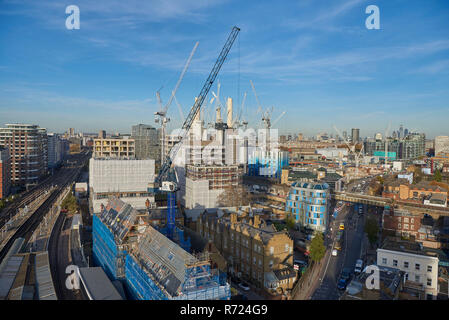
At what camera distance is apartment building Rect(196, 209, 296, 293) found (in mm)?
14341

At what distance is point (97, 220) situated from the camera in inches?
719

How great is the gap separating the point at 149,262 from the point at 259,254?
5336 millimetres

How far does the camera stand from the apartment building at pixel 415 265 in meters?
13.1

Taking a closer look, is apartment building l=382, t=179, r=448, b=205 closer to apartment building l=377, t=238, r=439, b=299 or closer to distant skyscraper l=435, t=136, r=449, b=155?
apartment building l=377, t=238, r=439, b=299

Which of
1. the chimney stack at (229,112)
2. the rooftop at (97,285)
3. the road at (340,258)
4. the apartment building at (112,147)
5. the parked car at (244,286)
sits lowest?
the parked car at (244,286)

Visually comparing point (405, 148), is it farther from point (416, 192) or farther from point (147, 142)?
point (147, 142)

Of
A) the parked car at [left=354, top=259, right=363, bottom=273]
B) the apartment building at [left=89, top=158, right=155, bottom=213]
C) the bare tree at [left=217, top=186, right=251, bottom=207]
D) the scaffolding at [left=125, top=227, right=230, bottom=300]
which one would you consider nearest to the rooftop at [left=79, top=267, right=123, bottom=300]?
the scaffolding at [left=125, top=227, right=230, bottom=300]

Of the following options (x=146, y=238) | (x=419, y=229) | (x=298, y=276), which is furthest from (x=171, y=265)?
(x=419, y=229)

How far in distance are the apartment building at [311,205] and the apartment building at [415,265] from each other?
286 inches

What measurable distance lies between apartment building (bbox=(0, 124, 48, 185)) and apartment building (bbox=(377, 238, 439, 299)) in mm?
40051

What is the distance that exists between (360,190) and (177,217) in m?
25.0

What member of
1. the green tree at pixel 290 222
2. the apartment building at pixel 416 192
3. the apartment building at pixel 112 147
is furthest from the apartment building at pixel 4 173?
the apartment building at pixel 416 192

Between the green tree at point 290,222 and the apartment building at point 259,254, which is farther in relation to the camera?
the green tree at point 290,222

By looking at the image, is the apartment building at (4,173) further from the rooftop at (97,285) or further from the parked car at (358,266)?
the parked car at (358,266)
